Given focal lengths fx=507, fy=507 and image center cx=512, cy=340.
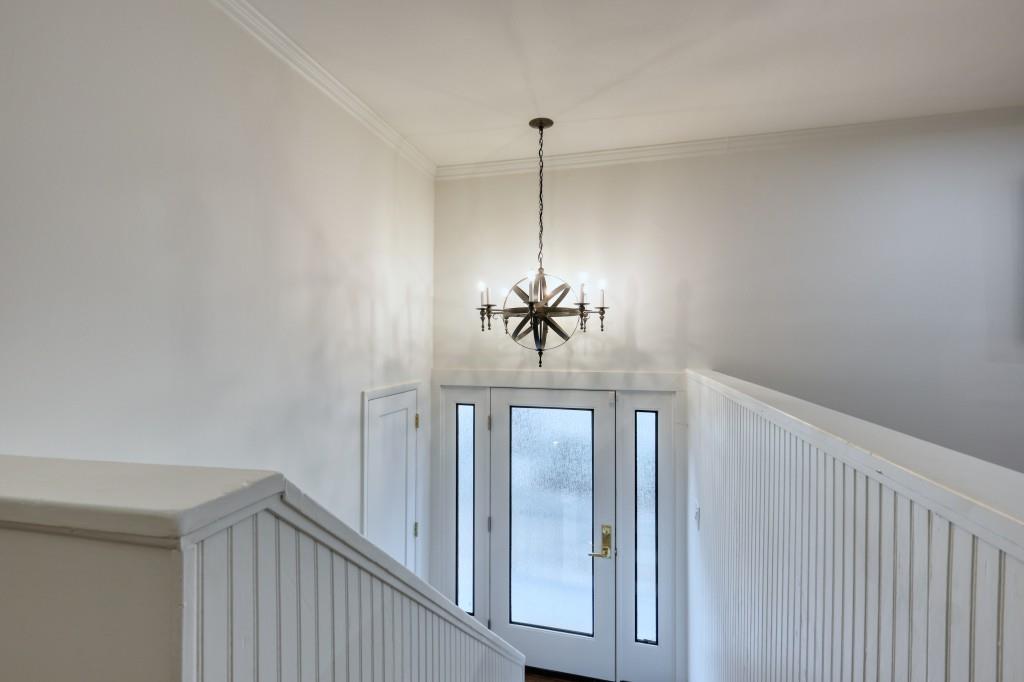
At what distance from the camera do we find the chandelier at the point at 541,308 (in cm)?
261

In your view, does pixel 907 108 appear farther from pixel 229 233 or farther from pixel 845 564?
pixel 229 233

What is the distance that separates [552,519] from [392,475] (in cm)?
112

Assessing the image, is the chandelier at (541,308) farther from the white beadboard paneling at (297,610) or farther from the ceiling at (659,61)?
the white beadboard paneling at (297,610)

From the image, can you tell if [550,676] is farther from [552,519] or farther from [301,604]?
[301,604]

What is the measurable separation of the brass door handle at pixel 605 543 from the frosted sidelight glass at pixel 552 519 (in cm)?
7

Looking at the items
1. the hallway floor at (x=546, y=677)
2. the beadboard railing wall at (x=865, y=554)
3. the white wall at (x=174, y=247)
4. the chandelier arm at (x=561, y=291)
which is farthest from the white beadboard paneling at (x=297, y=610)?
the hallway floor at (x=546, y=677)

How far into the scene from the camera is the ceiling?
188 cm

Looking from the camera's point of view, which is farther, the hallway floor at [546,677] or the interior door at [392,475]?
the hallway floor at [546,677]

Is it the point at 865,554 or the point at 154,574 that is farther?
the point at 865,554

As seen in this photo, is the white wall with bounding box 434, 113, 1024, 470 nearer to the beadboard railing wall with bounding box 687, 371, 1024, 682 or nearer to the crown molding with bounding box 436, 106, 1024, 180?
the crown molding with bounding box 436, 106, 1024, 180

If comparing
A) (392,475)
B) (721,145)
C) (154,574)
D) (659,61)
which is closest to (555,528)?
(392,475)

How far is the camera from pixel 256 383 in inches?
76.2

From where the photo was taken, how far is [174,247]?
1.58 metres

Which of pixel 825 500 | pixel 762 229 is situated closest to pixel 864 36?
pixel 762 229
